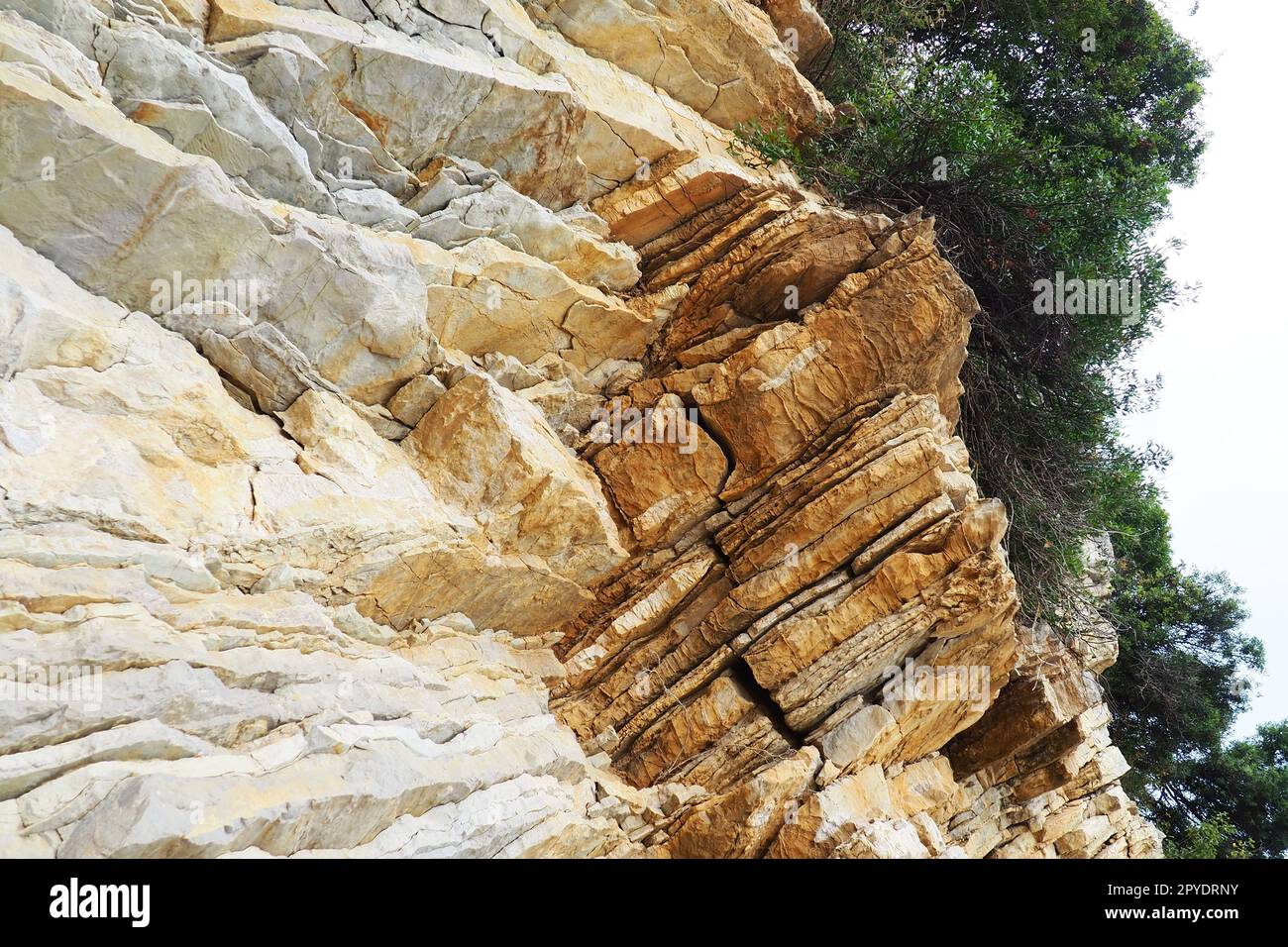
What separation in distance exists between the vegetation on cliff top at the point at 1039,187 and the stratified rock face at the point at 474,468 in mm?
1747

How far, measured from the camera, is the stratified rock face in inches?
228

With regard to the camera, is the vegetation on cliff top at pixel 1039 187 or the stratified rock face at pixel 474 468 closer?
the stratified rock face at pixel 474 468

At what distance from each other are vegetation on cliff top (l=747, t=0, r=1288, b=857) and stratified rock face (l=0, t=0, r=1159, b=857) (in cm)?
175

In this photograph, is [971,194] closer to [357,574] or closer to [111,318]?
[357,574]

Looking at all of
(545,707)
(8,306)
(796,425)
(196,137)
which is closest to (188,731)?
(8,306)

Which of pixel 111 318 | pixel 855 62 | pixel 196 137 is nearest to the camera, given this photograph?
pixel 111 318

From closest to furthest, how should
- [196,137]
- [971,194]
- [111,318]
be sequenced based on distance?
[111,318] → [196,137] → [971,194]

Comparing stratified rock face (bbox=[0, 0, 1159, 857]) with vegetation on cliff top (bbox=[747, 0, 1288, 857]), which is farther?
vegetation on cliff top (bbox=[747, 0, 1288, 857])

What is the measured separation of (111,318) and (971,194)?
35.0 ft

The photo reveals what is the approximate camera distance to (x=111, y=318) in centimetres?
689

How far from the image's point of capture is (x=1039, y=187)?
12516mm

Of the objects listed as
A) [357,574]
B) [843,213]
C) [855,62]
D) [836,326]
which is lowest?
[357,574]

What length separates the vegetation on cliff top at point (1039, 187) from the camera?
40.0ft

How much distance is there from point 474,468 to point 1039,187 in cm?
932
